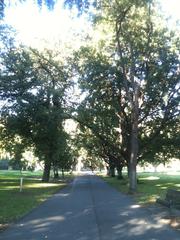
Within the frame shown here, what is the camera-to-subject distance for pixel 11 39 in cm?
2836

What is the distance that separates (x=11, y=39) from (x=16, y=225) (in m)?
17.2

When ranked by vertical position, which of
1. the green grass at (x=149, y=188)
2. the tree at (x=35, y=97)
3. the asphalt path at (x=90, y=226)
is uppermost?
the tree at (x=35, y=97)

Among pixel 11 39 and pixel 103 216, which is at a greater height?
pixel 11 39

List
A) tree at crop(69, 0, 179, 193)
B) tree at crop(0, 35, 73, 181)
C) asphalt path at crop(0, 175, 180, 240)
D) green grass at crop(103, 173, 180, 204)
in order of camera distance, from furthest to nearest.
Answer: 1. tree at crop(0, 35, 73, 181)
2. tree at crop(69, 0, 179, 193)
3. green grass at crop(103, 173, 180, 204)
4. asphalt path at crop(0, 175, 180, 240)

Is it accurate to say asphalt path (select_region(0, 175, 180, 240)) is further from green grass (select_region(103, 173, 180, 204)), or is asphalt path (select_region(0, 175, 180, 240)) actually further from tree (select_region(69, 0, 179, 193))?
tree (select_region(69, 0, 179, 193))

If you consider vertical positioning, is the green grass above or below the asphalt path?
above

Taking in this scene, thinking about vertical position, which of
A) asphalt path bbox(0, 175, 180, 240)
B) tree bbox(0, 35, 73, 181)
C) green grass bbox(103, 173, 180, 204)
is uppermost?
tree bbox(0, 35, 73, 181)

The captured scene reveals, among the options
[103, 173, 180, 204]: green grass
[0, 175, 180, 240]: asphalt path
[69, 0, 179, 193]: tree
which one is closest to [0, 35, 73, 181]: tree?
[69, 0, 179, 193]: tree

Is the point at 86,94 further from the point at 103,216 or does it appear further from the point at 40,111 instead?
the point at 103,216

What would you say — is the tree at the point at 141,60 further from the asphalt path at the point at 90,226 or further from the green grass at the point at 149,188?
the asphalt path at the point at 90,226

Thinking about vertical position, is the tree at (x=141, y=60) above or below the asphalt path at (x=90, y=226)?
above

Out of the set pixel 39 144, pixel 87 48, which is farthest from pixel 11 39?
pixel 39 144

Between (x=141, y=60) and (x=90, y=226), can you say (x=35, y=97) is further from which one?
(x=90, y=226)

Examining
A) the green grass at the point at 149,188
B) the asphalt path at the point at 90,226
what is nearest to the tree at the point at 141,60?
the green grass at the point at 149,188
